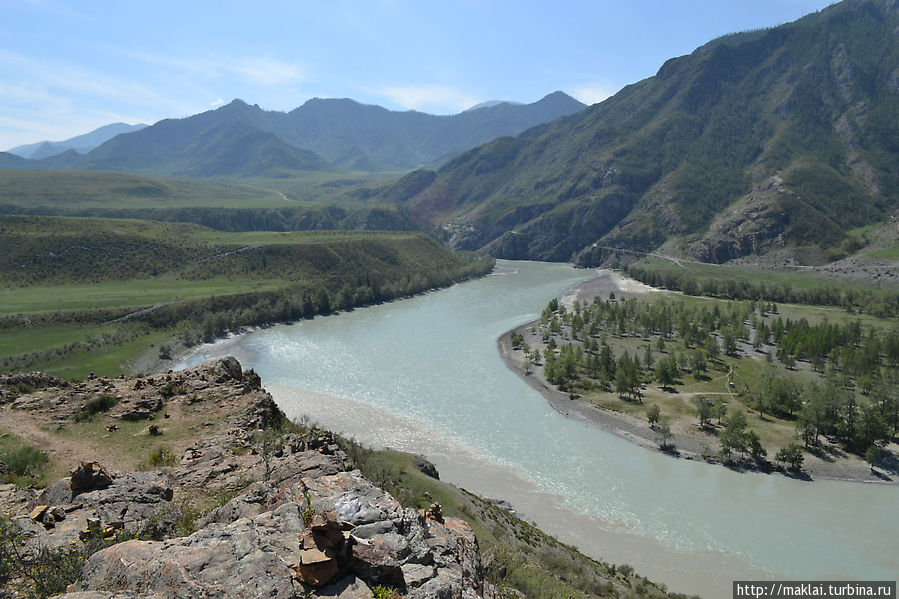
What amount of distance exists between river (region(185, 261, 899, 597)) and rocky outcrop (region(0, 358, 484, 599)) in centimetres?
2416

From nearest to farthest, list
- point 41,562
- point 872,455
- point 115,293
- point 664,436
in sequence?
1. point 41,562
2. point 872,455
3. point 664,436
4. point 115,293

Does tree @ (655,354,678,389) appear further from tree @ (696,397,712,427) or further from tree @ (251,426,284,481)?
tree @ (251,426,284,481)

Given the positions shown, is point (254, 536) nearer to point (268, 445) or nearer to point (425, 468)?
point (268, 445)

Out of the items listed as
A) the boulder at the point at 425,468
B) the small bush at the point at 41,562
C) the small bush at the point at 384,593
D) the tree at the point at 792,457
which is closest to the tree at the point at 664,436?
the tree at the point at 792,457

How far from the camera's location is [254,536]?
1029 cm

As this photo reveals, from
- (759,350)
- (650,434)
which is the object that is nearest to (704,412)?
(650,434)

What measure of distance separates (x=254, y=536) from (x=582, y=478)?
3639cm

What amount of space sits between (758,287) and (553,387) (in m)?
90.4

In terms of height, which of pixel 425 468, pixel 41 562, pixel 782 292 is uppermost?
pixel 41 562

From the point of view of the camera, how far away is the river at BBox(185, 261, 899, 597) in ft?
105

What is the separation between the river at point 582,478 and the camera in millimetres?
31922

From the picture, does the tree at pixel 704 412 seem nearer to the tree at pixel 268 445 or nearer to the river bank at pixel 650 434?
the river bank at pixel 650 434

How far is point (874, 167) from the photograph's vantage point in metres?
189

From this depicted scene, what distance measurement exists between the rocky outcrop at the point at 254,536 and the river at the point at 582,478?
24.2 metres
